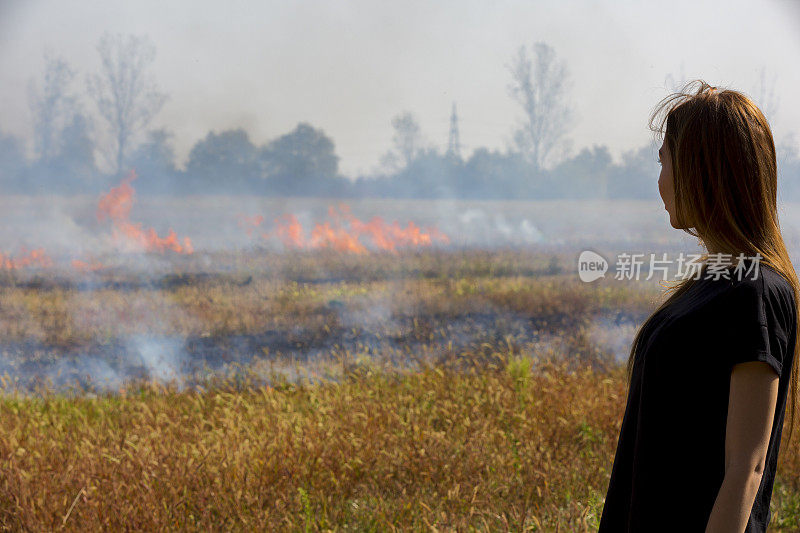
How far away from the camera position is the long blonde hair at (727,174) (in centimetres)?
129

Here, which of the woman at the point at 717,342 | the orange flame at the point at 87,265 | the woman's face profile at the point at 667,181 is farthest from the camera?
the orange flame at the point at 87,265

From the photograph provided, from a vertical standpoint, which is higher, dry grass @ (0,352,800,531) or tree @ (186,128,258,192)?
tree @ (186,128,258,192)

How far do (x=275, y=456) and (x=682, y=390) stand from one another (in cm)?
273

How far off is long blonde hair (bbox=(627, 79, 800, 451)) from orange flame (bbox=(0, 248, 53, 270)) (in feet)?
23.1

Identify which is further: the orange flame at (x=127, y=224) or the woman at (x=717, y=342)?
the orange flame at (x=127, y=224)

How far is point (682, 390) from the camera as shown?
1.33 m

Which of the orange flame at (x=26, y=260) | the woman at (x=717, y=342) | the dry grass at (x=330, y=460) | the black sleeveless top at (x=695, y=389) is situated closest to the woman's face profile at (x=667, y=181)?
the woman at (x=717, y=342)

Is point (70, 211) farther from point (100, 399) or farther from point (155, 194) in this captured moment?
point (100, 399)

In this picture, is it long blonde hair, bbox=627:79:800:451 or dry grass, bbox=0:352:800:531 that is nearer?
long blonde hair, bbox=627:79:800:451

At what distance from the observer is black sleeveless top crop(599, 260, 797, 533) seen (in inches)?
48.6

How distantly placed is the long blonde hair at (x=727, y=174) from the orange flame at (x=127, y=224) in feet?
22.1

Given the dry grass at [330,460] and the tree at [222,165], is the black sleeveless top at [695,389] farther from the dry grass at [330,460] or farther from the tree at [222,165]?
the tree at [222,165]

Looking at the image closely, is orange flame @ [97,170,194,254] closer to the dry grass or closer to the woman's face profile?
the dry grass

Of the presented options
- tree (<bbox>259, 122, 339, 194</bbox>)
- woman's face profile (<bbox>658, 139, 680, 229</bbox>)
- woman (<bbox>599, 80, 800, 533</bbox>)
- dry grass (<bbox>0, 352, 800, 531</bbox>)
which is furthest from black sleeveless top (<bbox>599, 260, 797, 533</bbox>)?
tree (<bbox>259, 122, 339, 194</bbox>)
